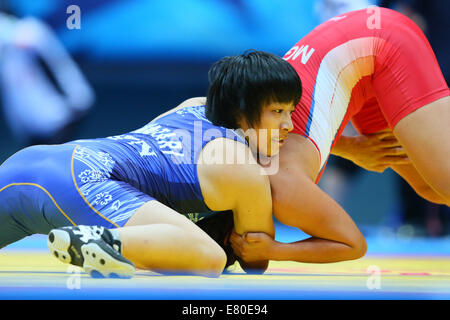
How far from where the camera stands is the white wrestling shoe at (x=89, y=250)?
60.6 inches

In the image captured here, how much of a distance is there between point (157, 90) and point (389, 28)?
303 centimetres

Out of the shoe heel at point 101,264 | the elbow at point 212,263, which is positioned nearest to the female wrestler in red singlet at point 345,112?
the elbow at point 212,263

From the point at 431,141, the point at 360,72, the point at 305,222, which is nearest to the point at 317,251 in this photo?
the point at 305,222

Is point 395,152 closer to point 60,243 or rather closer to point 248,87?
point 248,87

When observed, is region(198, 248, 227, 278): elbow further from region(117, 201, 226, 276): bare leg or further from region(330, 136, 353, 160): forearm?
region(330, 136, 353, 160): forearm

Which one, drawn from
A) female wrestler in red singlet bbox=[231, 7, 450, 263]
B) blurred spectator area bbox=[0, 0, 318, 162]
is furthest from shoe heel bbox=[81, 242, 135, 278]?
blurred spectator area bbox=[0, 0, 318, 162]

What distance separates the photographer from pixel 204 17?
468cm

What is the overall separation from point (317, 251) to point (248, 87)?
1.87 ft

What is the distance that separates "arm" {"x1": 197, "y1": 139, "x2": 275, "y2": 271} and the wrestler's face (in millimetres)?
133

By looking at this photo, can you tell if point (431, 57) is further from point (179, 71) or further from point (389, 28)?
point (179, 71)

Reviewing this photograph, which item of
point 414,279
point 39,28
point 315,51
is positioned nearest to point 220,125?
point 315,51

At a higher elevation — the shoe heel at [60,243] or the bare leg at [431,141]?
the bare leg at [431,141]

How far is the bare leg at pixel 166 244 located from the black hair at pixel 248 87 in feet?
1.48

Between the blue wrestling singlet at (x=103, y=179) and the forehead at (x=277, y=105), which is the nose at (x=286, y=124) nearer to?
the forehead at (x=277, y=105)
